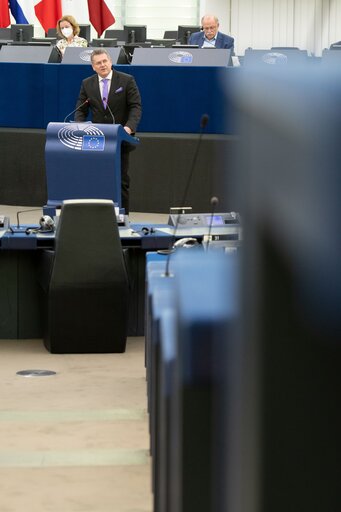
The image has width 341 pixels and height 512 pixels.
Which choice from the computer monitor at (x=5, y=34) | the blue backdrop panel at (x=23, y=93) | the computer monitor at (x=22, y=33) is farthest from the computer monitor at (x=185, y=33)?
the blue backdrop panel at (x=23, y=93)

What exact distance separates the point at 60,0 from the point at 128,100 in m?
8.93

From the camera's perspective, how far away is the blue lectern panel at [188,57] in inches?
482

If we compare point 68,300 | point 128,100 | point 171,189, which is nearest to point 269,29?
point 171,189

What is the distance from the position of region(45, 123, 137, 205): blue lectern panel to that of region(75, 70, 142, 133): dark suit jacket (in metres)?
0.35

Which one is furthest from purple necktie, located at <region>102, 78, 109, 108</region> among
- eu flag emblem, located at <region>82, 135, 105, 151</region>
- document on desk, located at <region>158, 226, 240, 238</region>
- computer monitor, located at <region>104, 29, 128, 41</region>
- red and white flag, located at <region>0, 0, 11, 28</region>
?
red and white flag, located at <region>0, 0, 11, 28</region>

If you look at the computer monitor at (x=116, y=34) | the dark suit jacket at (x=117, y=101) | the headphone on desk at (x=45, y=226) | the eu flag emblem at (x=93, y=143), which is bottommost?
the headphone on desk at (x=45, y=226)

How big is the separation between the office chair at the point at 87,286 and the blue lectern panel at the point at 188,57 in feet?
16.9

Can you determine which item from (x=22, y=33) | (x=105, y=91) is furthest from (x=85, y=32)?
(x=105, y=91)

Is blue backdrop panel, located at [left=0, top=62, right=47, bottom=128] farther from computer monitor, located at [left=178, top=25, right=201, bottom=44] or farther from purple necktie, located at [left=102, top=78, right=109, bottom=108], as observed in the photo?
computer monitor, located at [left=178, top=25, right=201, bottom=44]

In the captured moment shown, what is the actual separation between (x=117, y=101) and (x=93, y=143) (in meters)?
0.64

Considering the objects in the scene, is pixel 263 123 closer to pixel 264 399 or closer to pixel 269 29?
pixel 264 399

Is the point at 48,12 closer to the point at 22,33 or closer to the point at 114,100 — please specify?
the point at 22,33

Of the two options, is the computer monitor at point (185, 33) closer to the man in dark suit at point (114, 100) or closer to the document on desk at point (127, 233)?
the man in dark suit at point (114, 100)

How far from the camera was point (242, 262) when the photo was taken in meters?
1.34
